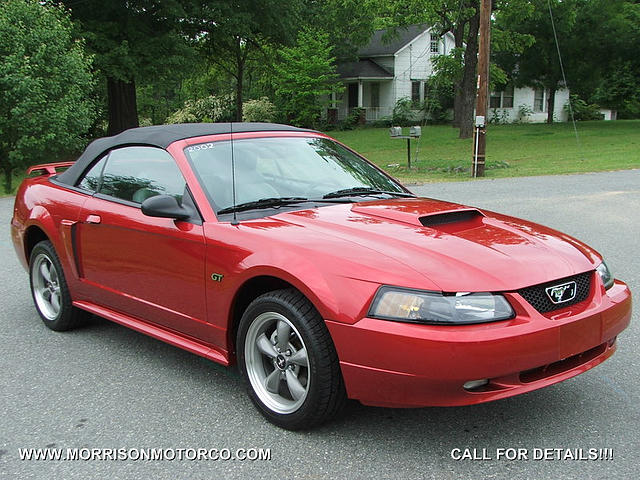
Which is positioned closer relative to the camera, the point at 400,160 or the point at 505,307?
the point at 505,307

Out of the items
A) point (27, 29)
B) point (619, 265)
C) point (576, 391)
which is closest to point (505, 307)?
point (576, 391)

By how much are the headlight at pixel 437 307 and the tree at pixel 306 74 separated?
39.5 m

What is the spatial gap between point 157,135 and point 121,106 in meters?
26.4

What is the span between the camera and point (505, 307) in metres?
2.87

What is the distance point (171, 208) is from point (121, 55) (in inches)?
939

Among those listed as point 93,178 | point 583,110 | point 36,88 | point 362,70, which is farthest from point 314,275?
point 583,110

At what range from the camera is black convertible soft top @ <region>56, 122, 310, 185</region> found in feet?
13.8

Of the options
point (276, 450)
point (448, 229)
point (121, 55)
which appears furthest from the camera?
point (121, 55)

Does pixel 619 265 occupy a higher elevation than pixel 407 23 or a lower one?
lower

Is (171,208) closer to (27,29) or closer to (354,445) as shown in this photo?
(354,445)

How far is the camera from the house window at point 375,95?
50.1 meters

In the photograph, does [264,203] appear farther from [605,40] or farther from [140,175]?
[605,40]

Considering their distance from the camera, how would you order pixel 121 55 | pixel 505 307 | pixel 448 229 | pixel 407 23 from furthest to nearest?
pixel 407 23, pixel 121 55, pixel 448 229, pixel 505 307

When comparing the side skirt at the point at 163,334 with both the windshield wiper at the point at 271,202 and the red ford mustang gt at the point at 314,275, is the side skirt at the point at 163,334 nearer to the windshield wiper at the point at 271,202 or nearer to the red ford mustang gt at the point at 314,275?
the red ford mustang gt at the point at 314,275
